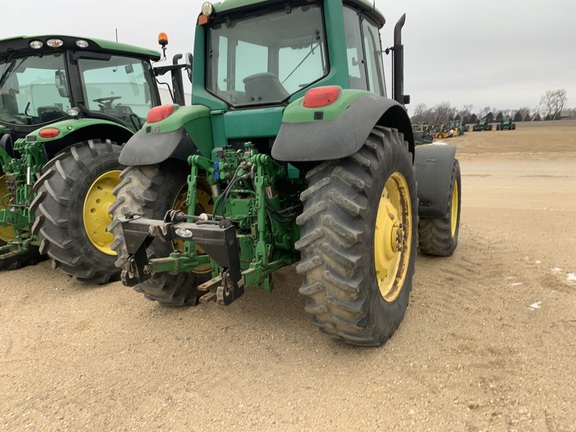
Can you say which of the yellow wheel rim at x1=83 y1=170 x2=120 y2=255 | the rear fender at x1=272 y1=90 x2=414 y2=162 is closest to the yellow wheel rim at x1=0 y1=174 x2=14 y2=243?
the yellow wheel rim at x1=83 y1=170 x2=120 y2=255

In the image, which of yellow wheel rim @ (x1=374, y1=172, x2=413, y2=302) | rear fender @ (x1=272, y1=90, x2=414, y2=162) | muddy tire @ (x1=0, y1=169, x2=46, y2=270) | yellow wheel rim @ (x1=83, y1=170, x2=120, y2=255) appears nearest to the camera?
rear fender @ (x1=272, y1=90, x2=414, y2=162)

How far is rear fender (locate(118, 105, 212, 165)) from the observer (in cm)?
300

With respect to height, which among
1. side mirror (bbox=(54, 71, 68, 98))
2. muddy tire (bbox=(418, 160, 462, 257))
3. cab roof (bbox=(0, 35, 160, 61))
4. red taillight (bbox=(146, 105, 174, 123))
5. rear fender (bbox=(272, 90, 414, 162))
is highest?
cab roof (bbox=(0, 35, 160, 61))

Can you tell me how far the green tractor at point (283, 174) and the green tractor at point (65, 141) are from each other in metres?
1.31

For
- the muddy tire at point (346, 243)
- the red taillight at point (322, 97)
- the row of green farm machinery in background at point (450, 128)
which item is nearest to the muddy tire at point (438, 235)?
the muddy tire at point (346, 243)

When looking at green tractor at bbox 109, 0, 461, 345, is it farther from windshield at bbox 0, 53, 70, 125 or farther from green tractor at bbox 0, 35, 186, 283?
windshield at bbox 0, 53, 70, 125

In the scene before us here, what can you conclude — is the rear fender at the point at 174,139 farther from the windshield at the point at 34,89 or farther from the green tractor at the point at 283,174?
the windshield at the point at 34,89

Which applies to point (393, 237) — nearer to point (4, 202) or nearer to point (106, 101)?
point (106, 101)

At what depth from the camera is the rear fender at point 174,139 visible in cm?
300

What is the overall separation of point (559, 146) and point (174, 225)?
81.6 ft

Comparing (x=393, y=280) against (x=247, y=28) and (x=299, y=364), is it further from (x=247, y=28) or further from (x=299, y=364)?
(x=247, y=28)

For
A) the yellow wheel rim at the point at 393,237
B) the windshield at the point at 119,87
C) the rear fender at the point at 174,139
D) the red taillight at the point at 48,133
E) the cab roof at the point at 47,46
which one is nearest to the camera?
the yellow wheel rim at the point at 393,237

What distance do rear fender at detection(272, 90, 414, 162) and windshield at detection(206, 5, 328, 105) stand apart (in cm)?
56

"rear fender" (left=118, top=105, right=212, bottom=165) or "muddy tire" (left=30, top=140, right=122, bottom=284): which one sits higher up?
"rear fender" (left=118, top=105, right=212, bottom=165)
